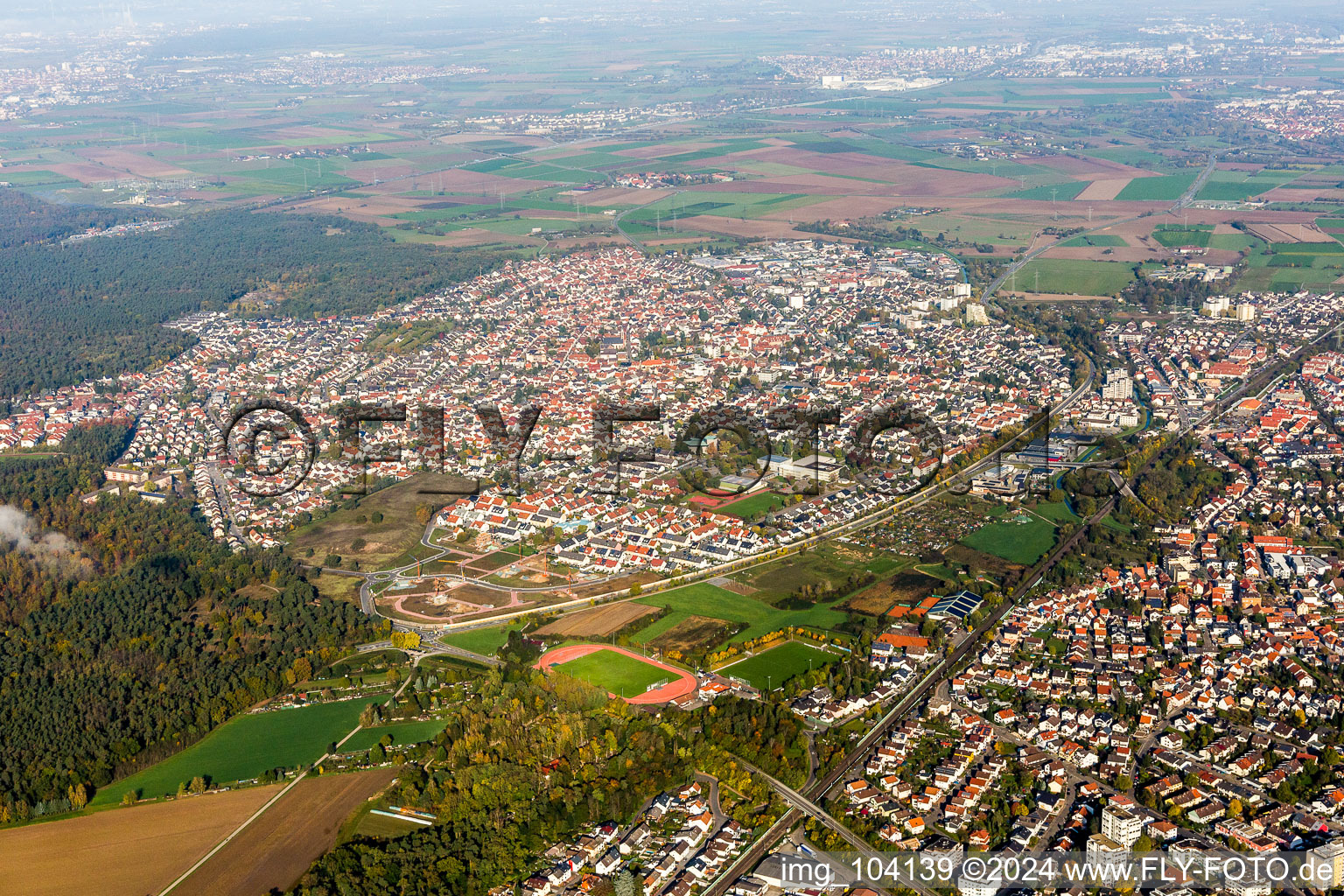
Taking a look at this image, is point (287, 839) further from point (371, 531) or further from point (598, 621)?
point (371, 531)

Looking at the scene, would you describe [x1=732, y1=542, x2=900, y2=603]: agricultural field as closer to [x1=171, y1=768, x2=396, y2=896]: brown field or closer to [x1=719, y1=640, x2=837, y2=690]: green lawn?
[x1=719, y1=640, x2=837, y2=690]: green lawn

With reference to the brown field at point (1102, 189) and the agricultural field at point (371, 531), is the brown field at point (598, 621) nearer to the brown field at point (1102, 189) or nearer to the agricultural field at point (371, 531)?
the agricultural field at point (371, 531)

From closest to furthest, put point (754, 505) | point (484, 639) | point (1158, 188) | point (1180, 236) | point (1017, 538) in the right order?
point (484, 639)
point (1017, 538)
point (754, 505)
point (1180, 236)
point (1158, 188)

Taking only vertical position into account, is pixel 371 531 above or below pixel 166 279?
below

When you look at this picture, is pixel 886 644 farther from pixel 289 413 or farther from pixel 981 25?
pixel 981 25

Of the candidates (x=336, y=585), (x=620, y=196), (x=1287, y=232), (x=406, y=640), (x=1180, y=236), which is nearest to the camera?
(x=406, y=640)

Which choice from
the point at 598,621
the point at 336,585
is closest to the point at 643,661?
the point at 598,621
